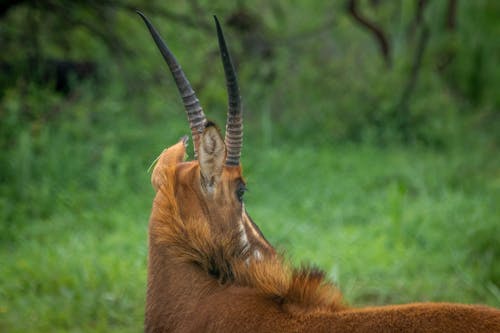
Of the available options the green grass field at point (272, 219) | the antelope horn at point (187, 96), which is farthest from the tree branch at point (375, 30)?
the antelope horn at point (187, 96)

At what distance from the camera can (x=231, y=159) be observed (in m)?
3.28

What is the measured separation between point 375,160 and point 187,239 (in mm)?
6218

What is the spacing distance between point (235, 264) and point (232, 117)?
2.02ft

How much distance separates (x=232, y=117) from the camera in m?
3.22

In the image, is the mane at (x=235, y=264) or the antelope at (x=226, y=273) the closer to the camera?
the antelope at (x=226, y=273)

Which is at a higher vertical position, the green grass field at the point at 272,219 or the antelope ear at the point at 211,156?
the antelope ear at the point at 211,156

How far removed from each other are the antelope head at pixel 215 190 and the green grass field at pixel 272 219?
183cm

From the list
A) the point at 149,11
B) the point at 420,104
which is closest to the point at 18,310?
the point at 149,11

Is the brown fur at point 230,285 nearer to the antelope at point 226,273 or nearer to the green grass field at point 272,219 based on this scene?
the antelope at point 226,273

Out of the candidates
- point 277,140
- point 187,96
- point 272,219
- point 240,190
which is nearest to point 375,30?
point 277,140

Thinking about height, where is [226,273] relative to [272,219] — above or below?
above

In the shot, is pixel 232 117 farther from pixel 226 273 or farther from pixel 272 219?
pixel 272 219

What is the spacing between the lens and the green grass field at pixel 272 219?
17.2ft

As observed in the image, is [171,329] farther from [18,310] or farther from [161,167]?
[18,310]
